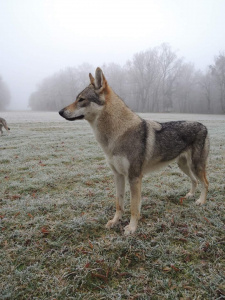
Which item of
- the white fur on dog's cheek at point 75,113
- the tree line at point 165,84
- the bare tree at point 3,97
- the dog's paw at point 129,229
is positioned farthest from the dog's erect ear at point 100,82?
the bare tree at point 3,97

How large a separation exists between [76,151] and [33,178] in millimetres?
3086

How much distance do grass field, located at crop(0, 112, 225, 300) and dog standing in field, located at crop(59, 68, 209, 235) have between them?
1.46 feet

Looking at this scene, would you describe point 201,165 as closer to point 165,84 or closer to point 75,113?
point 75,113

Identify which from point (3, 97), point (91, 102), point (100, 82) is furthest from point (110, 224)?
point (3, 97)

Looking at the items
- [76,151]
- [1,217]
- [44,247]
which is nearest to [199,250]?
[44,247]

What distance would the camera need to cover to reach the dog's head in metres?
2.95

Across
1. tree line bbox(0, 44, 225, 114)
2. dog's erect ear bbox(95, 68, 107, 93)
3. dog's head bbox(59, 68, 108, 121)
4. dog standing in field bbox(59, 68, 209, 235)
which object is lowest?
dog standing in field bbox(59, 68, 209, 235)

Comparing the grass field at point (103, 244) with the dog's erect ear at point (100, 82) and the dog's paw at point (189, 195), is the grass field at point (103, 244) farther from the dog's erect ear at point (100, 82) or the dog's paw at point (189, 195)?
the dog's erect ear at point (100, 82)

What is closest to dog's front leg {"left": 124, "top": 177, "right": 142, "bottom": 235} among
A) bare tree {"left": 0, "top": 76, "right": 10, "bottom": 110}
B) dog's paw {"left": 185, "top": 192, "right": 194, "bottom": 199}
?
dog's paw {"left": 185, "top": 192, "right": 194, "bottom": 199}

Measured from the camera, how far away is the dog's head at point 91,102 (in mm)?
2945

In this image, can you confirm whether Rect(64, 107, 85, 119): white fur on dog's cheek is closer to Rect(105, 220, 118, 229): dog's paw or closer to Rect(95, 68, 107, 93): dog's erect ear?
Rect(95, 68, 107, 93): dog's erect ear

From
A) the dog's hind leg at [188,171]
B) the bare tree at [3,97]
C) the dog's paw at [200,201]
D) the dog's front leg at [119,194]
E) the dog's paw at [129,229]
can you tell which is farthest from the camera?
the bare tree at [3,97]

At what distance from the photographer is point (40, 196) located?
387 cm

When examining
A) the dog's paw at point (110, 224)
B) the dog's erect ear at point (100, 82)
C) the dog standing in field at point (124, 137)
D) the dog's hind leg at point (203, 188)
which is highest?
the dog's erect ear at point (100, 82)
